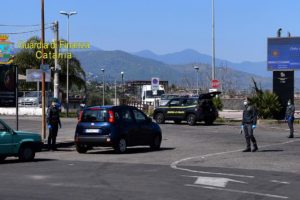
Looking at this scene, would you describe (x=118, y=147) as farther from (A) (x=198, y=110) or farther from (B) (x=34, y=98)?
(B) (x=34, y=98)

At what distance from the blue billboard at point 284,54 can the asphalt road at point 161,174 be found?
20920 mm

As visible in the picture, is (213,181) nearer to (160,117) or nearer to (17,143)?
(17,143)

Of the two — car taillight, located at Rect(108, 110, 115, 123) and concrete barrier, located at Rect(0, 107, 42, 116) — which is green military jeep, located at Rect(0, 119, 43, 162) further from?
concrete barrier, located at Rect(0, 107, 42, 116)

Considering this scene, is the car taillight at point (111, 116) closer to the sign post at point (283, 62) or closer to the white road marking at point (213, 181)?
the white road marking at point (213, 181)

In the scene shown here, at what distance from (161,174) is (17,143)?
5.46 metres

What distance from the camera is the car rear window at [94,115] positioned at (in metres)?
22.1

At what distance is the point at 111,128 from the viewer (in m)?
21.8

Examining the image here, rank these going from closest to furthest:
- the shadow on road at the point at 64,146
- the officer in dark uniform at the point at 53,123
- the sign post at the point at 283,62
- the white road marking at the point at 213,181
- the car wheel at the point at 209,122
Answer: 1. the white road marking at the point at 213,181
2. the officer in dark uniform at the point at 53,123
3. the shadow on road at the point at 64,146
4. the car wheel at the point at 209,122
5. the sign post at the point at 283,62

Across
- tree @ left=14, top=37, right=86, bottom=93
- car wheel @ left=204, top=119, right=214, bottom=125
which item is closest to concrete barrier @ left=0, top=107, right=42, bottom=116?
tree @ left=14, top=37, right=86, bottom=93

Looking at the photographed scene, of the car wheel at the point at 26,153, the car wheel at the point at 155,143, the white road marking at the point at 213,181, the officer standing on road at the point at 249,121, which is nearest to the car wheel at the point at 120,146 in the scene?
the car wheel at the point at 155,143

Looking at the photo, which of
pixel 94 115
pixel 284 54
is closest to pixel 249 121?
pixel 94 115

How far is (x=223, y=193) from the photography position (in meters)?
12.2

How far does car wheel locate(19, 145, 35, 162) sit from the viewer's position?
19.2 m

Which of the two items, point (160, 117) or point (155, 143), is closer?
point (155, 143)
